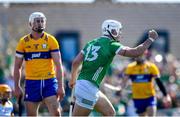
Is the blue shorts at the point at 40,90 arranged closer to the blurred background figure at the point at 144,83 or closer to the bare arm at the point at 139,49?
the bare arm at the point at 139,49

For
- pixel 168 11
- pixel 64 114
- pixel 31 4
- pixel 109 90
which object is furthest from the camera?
pixel 168 11

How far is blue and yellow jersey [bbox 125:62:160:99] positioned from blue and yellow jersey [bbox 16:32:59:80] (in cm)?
478

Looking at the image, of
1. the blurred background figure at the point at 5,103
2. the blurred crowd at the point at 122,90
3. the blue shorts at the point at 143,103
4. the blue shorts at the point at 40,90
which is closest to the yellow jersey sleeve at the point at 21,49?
the blue shorts at the point at 40,90

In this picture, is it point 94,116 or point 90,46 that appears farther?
point 94,116

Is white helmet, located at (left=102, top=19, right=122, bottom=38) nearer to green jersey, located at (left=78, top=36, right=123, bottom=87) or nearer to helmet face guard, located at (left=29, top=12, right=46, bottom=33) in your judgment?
green jersey, located at (left=78, top=36, right=123, bottom=87)

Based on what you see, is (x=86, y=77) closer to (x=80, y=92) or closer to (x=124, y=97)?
(x=80, y=92)

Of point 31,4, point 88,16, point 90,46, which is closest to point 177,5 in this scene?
point 88,16

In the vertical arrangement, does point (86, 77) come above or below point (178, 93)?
above

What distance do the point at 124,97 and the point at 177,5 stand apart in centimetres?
1934

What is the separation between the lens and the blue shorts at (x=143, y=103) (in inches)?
821

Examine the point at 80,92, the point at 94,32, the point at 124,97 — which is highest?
the point at 80,92

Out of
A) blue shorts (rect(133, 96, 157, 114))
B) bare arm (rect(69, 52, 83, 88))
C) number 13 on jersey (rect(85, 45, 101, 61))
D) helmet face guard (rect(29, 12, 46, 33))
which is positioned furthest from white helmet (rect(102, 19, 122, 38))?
blue shorts (rect(133, 96, 157, 114))

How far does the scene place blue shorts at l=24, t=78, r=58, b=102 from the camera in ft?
53.9

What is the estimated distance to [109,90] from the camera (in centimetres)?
2189
